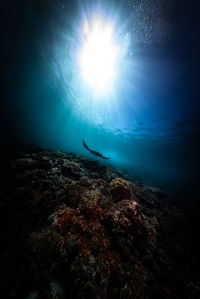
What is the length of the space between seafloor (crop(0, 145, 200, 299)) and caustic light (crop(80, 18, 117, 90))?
11520 millimetres

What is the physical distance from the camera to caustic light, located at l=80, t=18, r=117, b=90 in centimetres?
750

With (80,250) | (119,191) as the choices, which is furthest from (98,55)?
(80,250)

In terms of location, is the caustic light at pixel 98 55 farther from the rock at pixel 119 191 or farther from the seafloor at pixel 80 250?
the seafloor at pixel 80 250

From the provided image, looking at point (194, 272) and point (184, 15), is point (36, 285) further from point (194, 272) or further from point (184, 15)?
point (184, 15)

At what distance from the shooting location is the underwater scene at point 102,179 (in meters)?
1.60

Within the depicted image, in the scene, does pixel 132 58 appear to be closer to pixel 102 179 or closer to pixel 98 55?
pixel 98 55

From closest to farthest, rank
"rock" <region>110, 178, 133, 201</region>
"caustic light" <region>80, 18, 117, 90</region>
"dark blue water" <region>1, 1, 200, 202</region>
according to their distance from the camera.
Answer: "rock" <region>110, 178, 133, 201</region>, "dark blue water" <region>1, 1, 200, 202</region>, "caustic light" <region>80, 18, 117, 90</region>

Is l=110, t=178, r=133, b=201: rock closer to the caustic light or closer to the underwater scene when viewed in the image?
the underwater scene

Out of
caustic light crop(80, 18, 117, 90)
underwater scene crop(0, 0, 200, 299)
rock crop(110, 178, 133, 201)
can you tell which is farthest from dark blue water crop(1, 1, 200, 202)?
rock crop(110, 178, 133, 201)

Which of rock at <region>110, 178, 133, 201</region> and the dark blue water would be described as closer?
rock at <region>110, 178, 133, 201</region>

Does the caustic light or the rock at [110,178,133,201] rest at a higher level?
the caustic light

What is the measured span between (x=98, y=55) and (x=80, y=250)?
47.0 ft

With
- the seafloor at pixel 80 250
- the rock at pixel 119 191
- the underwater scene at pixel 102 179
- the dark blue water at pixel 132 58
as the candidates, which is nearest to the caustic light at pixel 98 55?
the underwater scene at pixel 102 179

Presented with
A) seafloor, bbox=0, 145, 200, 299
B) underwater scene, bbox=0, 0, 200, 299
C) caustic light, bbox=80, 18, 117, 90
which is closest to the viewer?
seafloor, bbox=0, 145, 200, 299
